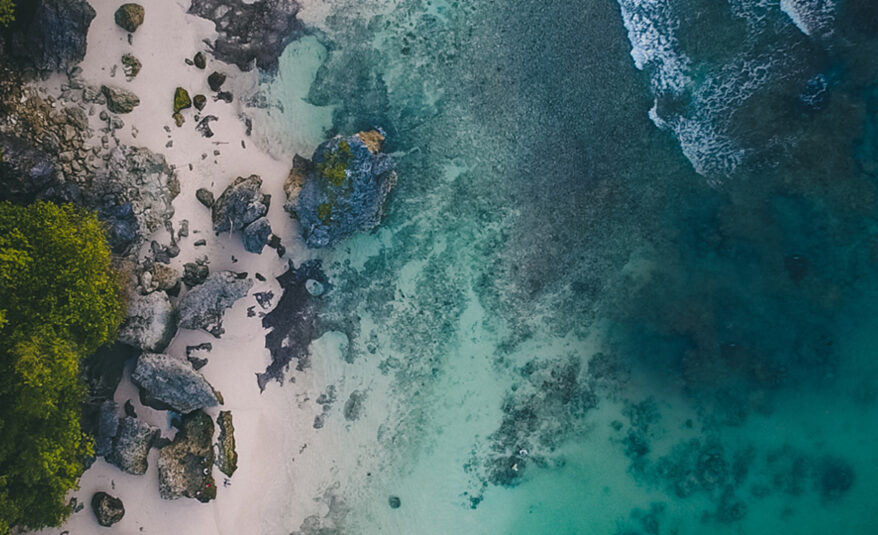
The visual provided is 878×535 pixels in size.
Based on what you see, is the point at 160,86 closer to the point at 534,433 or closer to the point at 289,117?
the point at 289,117

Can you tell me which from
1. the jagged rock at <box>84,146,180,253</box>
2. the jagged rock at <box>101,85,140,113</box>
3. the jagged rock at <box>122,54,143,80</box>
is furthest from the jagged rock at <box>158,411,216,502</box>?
the jagged rock at <box>122,54,143,80</box>

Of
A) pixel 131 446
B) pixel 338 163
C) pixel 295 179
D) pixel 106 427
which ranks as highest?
pixel 338 163

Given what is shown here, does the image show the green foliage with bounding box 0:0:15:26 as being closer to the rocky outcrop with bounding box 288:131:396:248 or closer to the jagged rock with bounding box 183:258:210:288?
the jagged rock with bounding box 183:258:210:288

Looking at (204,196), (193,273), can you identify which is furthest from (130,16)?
(193,273)

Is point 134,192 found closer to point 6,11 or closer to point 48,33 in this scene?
point 48,33

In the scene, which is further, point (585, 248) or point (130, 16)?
point (585, 248)

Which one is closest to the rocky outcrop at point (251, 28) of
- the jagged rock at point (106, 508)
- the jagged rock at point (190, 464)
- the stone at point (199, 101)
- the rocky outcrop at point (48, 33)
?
the stone at point (199, 101)

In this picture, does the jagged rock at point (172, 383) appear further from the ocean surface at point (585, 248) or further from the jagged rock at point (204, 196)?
the jagged rock at point (204, 196)
